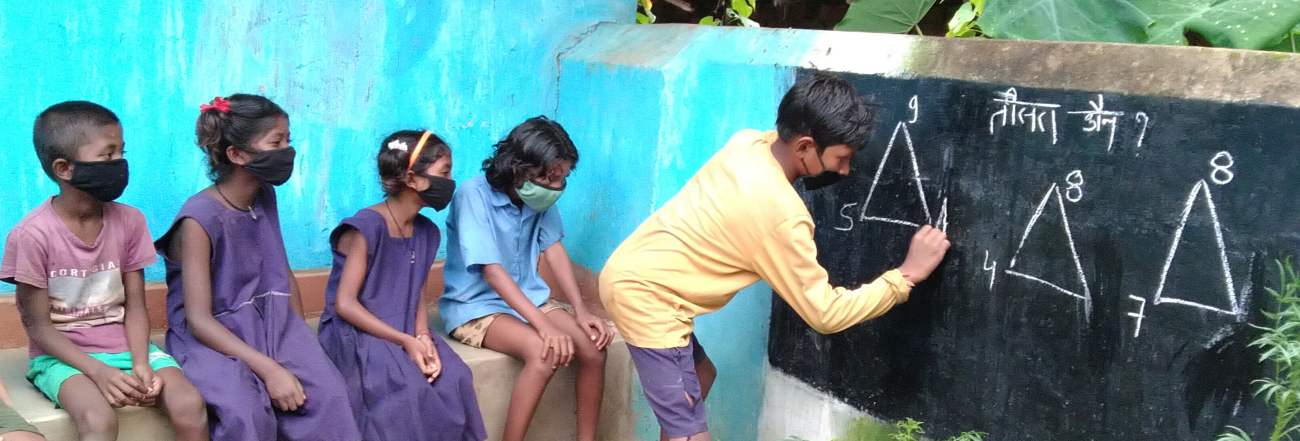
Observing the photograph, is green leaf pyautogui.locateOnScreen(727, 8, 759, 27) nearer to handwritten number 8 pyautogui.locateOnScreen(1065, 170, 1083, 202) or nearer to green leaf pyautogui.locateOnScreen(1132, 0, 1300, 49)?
green leaf pyautogui.locateOnScreen(1132, 0, 1300, 49)

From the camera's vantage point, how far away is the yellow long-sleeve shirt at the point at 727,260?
2.73 meters

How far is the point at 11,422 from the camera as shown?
2541mm

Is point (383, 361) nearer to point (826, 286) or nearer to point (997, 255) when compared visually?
point (826, 286)

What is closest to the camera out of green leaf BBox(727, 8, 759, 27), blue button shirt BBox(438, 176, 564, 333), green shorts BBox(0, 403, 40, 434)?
green shorts BBox(0, 403, 40, 434)

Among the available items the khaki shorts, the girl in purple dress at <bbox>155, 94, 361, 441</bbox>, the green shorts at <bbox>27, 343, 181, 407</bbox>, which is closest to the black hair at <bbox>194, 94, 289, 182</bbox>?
the girl in purple dress at <bbox>155, 94, 361, 441</bbox>

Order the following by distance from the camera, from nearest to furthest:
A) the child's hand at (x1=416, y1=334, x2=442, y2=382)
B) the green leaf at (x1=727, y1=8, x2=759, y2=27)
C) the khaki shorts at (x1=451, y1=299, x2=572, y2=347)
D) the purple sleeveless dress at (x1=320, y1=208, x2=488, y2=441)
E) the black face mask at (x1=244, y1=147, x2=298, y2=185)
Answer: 1. the black face mask at (x1=244, y1=147, x2=298, y2=185)
2. the purple sleeveless dress at (x1=320, y1=208, x2=488, y2=441)
3. the child's hand at (x1=416, y1=334, x2=442, y2=382)
4. the khaki shorts at (x1=451, y1=299, x2=572, y2=347)
5. the green leaf at (x1=727, y1=8, x2=759, y2=27)

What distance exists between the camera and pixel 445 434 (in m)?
3.37

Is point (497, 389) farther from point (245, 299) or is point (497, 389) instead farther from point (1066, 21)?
point (1066, 21)

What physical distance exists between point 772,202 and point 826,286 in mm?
278

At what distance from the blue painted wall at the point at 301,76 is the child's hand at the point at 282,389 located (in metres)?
1.07

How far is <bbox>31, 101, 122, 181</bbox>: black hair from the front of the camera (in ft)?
9.09

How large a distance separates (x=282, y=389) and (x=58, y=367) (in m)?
0.59

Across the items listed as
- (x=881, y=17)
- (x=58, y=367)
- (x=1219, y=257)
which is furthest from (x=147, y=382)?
(x=881, y=17)

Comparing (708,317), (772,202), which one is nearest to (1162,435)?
(772,202)
